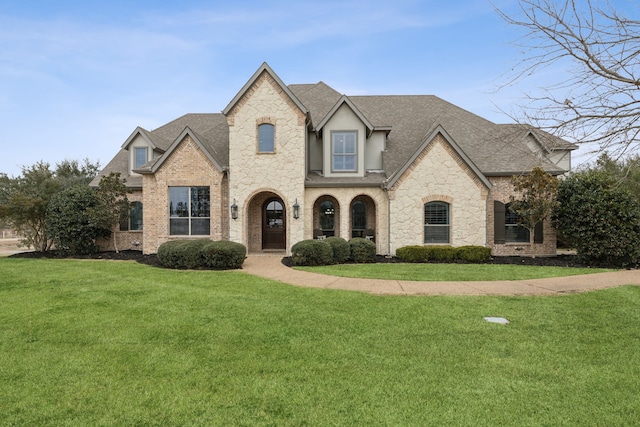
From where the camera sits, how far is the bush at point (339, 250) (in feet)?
45.2

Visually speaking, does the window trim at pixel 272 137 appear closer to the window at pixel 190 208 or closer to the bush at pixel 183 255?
the window at pixel 190 208

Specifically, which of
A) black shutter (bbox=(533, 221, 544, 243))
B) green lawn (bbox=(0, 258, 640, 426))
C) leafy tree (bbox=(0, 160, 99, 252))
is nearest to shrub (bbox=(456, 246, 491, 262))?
black shutter (bbox=(533, 221, 544, 243))

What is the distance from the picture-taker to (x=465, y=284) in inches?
368

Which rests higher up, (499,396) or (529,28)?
(529,28)

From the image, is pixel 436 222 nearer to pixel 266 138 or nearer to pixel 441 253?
pixel 441 253

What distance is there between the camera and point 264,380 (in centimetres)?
389

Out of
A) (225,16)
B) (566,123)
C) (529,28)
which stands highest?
(225,16)

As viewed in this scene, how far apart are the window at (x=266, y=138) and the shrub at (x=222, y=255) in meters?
5.59

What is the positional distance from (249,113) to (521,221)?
1401 cm

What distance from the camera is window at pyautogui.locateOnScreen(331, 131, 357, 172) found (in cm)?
1702

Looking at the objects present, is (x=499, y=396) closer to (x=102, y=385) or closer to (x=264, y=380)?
(x=264, y=380)

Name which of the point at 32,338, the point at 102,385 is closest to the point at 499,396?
the point at 102,385

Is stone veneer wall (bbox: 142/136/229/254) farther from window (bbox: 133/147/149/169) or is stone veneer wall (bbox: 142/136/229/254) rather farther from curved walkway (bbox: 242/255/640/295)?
curved walkway (bbox: 242/255/640/295)

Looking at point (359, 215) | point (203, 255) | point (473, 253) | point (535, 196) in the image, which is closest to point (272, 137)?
point (359, 215)
